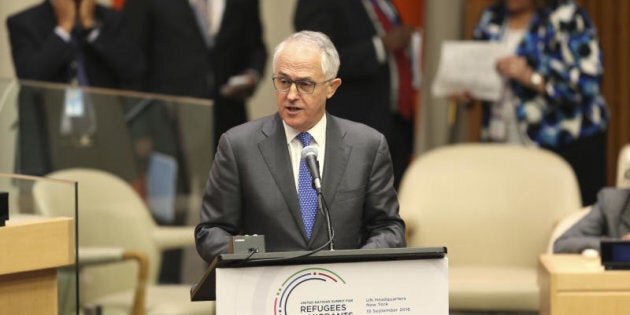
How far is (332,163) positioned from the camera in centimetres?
440

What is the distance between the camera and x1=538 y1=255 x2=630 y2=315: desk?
4637 mm

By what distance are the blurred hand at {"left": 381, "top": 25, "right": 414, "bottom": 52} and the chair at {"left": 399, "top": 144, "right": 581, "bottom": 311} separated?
0.70 meters

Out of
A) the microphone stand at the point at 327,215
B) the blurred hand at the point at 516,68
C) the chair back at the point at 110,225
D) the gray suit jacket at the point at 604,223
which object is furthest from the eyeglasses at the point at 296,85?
the blurred hand at the point at 516,68

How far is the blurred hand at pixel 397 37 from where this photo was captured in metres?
7.16

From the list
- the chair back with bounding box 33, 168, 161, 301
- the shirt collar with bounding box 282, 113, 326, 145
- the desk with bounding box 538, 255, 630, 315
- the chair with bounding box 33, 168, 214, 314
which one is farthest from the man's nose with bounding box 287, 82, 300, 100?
the chair back with bounding box 33, 168, 161, 301

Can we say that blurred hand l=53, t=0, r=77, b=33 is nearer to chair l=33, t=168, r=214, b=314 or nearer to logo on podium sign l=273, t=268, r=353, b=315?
chair l=33, t=168, r=214, b=314

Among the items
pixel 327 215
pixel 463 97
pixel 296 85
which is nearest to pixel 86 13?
pixel 463 97

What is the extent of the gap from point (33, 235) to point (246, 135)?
2.54 ft

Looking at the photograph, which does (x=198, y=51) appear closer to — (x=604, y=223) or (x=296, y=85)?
(x=604, y=223)

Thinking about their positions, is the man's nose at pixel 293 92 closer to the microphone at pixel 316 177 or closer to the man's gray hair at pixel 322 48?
the man's gray hair at pixel 322 48

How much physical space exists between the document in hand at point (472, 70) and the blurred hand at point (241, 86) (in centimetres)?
103

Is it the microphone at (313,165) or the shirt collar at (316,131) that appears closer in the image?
the microphone at (313,165)

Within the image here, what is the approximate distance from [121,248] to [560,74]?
→ 2537 mm

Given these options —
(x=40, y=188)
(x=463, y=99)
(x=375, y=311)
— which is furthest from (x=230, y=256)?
(x=463, y=99)
